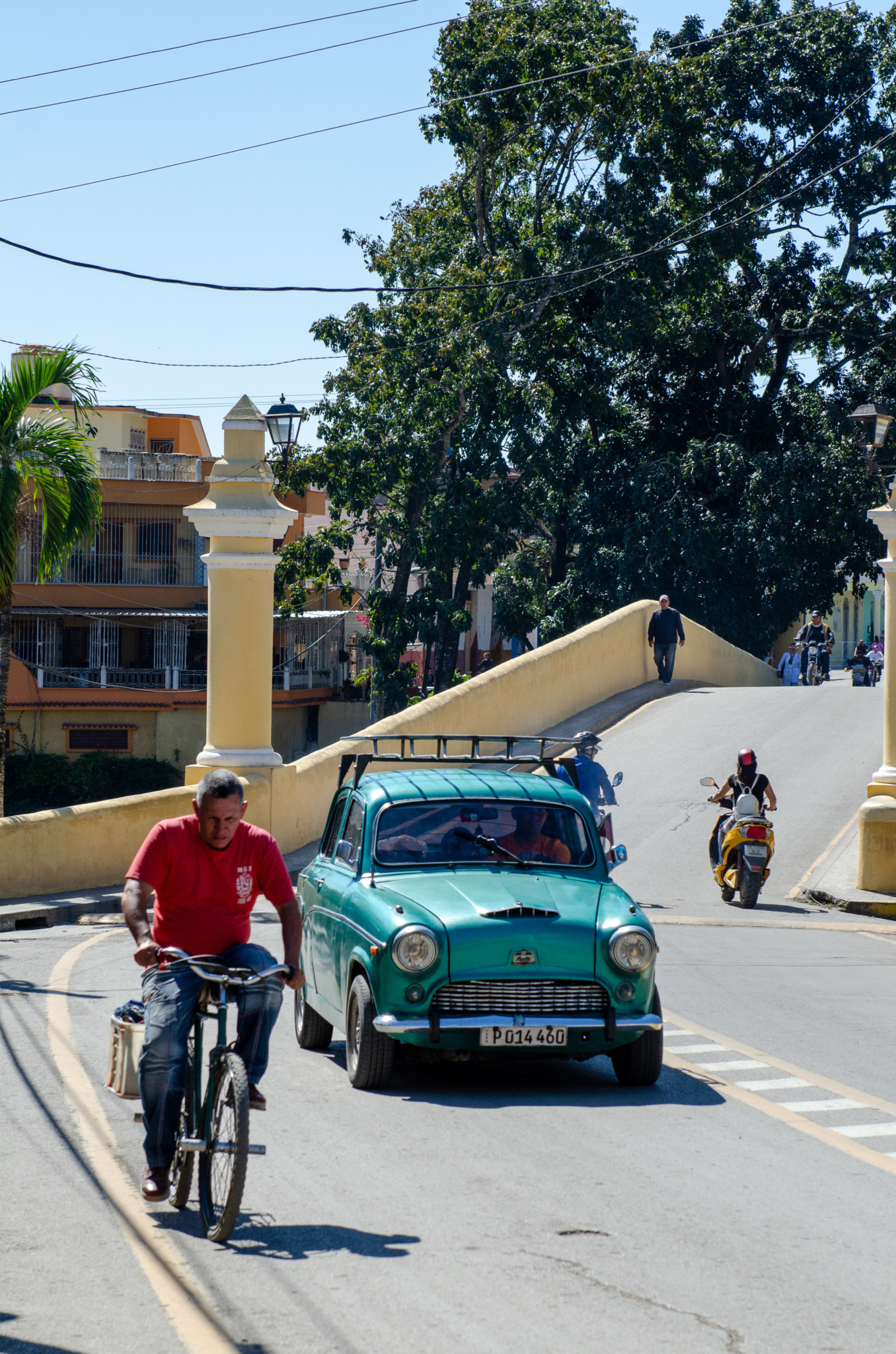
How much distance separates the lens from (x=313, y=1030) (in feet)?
30.6

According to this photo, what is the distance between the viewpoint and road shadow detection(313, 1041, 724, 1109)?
7.85 meters

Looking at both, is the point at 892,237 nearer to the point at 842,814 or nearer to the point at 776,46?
the point at 776,46

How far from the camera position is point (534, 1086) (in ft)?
27.0

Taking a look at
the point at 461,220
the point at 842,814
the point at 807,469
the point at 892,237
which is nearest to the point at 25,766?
the point at 461,220

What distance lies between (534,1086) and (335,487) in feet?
94.2

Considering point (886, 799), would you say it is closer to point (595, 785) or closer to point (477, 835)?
point (595, 785)

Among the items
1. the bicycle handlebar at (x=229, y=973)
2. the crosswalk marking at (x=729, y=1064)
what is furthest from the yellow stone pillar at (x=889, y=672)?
the bicycle handlebar at (x=229, y=973)

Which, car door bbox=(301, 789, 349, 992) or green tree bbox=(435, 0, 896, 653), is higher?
green tree bbox=(435, 0, 896, 653)

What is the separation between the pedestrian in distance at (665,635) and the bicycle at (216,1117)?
893 inches

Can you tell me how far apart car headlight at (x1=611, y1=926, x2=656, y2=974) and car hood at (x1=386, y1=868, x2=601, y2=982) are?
0.11 metres

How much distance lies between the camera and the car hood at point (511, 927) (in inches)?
308

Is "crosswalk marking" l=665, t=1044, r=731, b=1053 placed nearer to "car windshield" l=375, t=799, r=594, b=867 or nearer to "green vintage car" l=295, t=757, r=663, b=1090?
"green vintage car" l=295, t=757, r=663, b=1090

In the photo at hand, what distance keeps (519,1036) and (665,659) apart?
71.2 ft

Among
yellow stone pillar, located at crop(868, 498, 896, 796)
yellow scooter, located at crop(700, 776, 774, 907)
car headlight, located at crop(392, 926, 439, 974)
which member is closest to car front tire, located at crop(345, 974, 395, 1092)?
car headlight, located at crop(392, 926, 439, 974)
